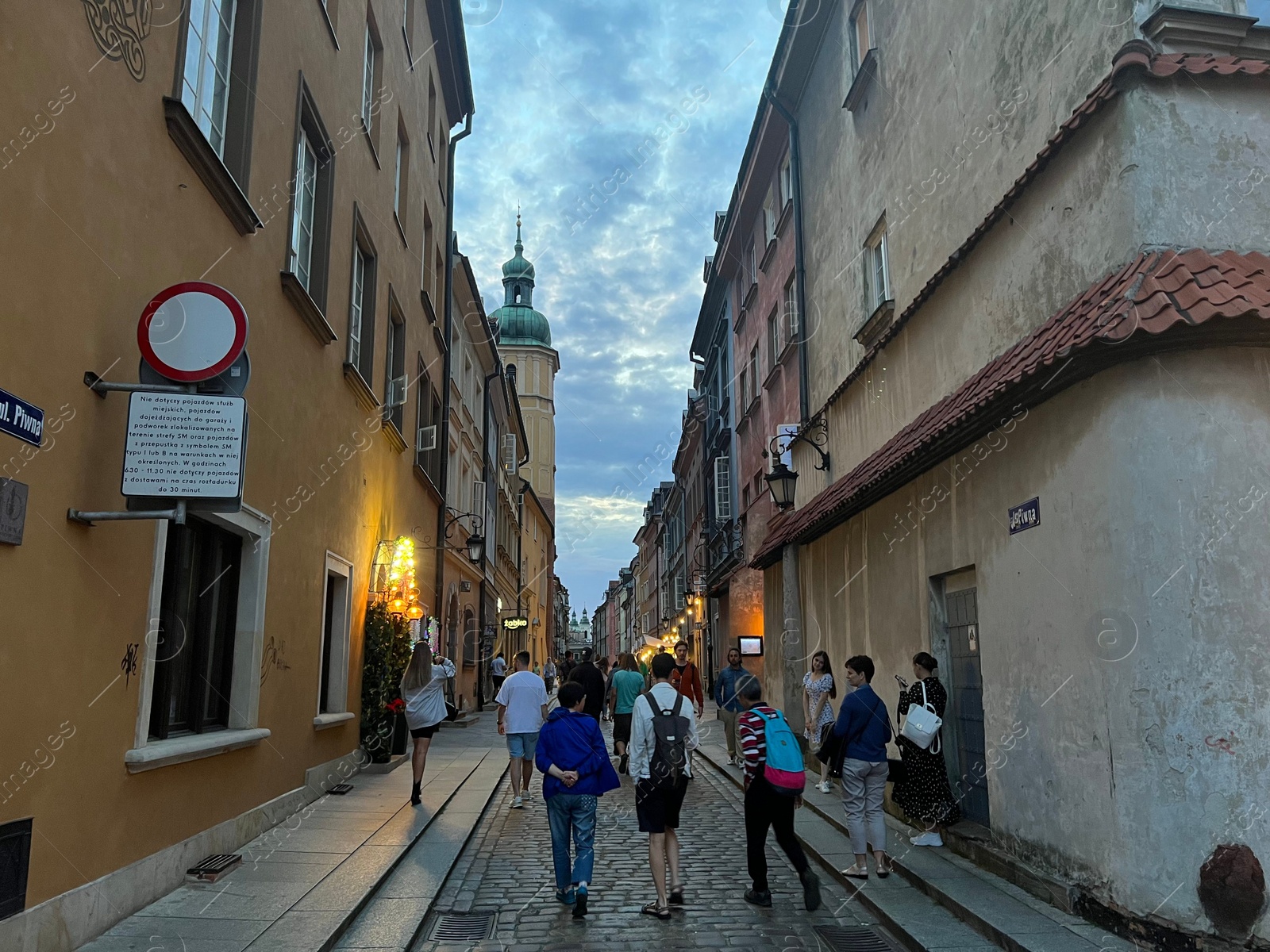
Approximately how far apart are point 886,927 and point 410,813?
5.52 metres

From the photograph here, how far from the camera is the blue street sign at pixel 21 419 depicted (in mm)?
4703

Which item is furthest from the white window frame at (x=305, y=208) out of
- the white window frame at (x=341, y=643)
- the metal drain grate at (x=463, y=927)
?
the metal drain grate at (x=463, y=927)

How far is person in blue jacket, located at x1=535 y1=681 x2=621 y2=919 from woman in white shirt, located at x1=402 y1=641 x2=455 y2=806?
13.7ft

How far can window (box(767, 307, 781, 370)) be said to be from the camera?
18.5 metres

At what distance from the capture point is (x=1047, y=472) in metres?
6.80

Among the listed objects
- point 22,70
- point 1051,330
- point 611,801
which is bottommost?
point 611,801

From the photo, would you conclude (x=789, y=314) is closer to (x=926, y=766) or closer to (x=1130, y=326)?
(x=926, y=766)

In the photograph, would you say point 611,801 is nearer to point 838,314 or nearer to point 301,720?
point 301,720

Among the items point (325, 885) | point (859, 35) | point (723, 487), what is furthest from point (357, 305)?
point (723, 487)

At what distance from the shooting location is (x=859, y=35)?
13.0m

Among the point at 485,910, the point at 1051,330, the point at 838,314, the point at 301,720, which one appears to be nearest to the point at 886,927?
the point at 485,910

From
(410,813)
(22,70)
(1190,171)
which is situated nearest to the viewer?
(22,70)

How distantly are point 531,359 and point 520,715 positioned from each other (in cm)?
5688

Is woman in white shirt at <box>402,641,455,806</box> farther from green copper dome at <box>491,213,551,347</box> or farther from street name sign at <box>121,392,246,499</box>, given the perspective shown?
green copper dome at <box>491,213,551,347</box>
